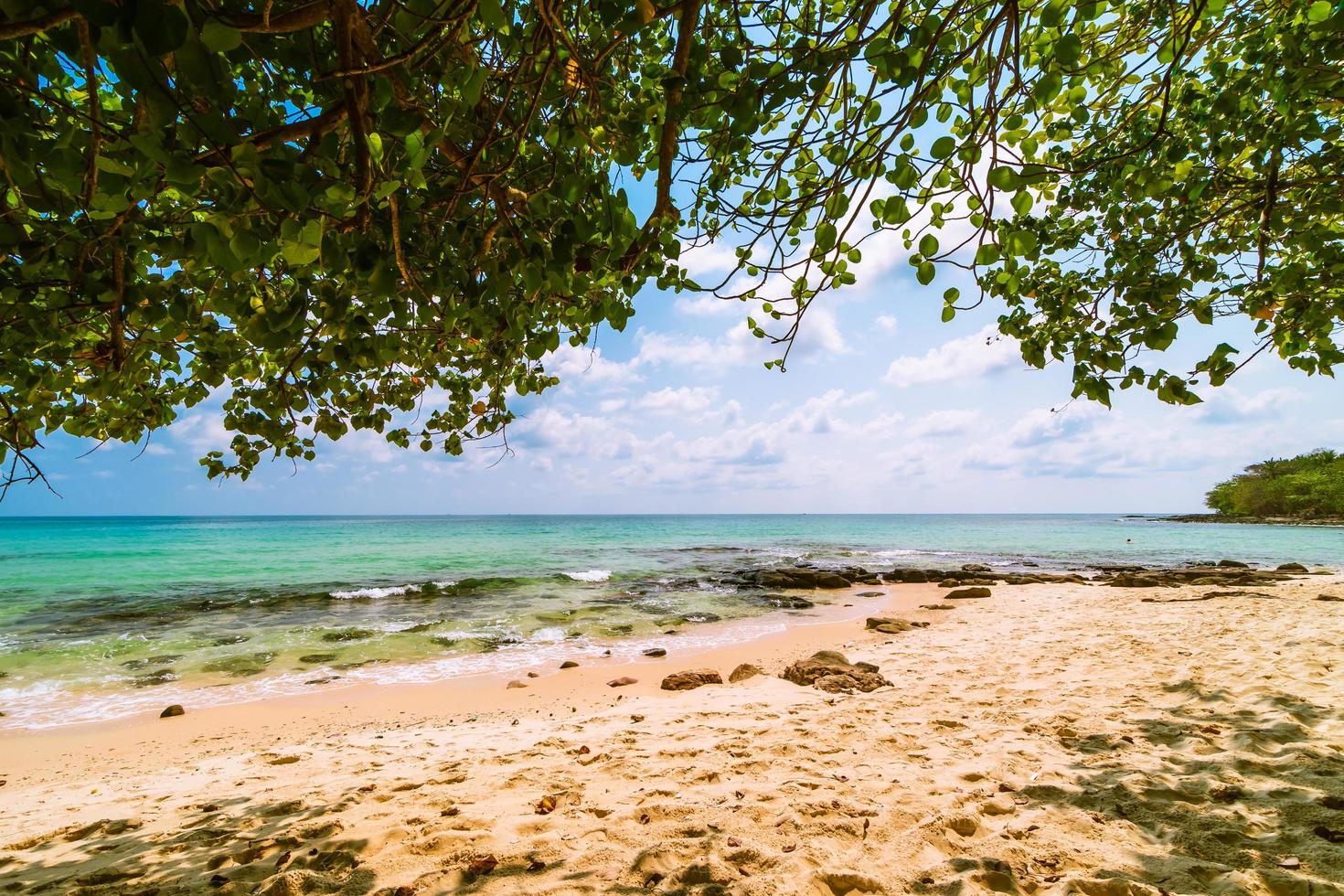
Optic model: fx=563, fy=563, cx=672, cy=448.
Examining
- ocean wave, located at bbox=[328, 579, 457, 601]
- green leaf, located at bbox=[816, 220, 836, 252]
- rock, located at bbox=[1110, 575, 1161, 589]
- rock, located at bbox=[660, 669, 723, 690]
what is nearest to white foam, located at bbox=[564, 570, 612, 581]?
ocean wave, located at bbox=[328, 579, 457, 601]

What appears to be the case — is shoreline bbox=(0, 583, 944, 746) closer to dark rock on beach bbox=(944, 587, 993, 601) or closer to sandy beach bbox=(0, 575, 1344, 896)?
sandy beach bbox=(0, 575, 1344, 896)

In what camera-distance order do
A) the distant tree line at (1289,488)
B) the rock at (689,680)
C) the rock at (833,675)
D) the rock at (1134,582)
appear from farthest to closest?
the distant tree line at (1289,488)
the rock at (1134,582)
the rock at (689,680)
the rock at (833,675)

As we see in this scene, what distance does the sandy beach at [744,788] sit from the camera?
262 centimetres

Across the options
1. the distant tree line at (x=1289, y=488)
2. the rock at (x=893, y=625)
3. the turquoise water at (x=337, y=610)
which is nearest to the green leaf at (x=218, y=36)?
the turquoise water at (x=337, y=610)

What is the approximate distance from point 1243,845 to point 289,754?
666 cm

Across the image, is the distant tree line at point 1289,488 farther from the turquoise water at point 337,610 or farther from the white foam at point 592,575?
the white foam at point 592,575

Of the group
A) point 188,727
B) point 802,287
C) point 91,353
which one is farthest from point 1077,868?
point 188,727

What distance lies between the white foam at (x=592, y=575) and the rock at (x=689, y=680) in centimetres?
1236

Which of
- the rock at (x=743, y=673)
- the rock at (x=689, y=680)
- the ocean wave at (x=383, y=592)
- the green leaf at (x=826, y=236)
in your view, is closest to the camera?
the green leaf at (x=826, y=236)

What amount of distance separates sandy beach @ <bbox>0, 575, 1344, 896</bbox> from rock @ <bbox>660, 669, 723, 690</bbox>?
0.81 ft

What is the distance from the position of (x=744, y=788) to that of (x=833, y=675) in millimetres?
3258

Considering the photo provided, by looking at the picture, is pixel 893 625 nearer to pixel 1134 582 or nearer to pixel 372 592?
pixel 1134 582

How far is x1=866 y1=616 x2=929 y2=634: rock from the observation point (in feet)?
32.1

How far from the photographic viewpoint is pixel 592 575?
20.1 m
